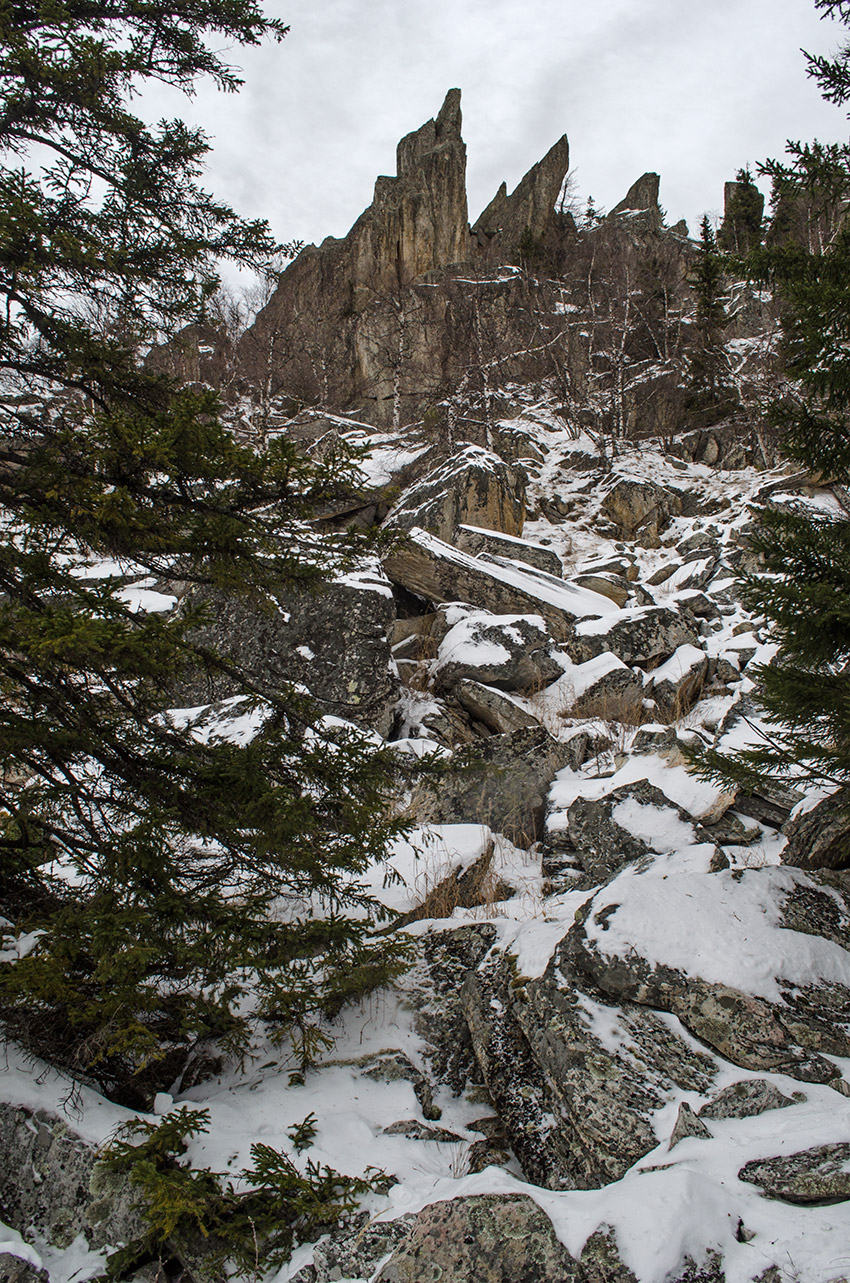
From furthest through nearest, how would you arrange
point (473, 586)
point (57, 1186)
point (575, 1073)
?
point (473, 586)
point (575, 1073)
point (57, 1186)

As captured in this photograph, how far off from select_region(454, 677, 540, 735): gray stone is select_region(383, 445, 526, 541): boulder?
5821 millimetres

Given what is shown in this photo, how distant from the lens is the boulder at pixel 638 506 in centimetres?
1709

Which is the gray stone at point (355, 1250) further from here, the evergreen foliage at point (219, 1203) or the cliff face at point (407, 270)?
the cliff face at point (407, 270)

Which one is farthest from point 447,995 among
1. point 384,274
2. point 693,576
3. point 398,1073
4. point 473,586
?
point 384,274

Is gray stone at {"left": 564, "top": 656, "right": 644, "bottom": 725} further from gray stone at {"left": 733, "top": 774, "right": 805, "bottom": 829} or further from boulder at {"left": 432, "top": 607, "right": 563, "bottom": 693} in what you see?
gray stone at {"left": 733, "top": 774, "right": 805, "bottom": 829}

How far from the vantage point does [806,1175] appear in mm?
2057

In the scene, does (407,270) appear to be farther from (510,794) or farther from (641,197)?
(510,794)

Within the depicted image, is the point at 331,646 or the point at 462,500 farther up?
the point at 462,500

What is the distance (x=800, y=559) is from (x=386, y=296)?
36878 millimetres

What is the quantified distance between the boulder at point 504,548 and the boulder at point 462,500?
0.85 metres

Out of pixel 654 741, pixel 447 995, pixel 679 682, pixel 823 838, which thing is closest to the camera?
pixel 447 995

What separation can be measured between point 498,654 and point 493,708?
1.02 metres

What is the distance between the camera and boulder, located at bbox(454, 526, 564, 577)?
40.9ft

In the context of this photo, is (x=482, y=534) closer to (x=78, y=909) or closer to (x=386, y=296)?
(x=78, y=909)
